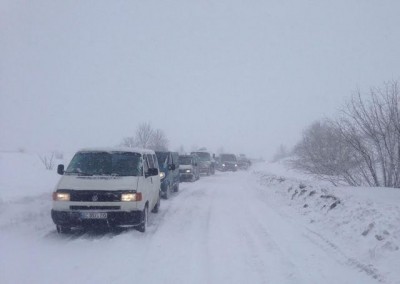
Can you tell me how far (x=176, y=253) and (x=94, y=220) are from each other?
2.29 m

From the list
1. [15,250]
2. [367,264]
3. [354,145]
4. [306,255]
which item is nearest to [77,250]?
[15,250]

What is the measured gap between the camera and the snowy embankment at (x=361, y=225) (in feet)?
20.6

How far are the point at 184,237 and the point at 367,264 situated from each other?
12.8 feet

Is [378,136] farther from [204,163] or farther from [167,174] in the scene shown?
[204,163]

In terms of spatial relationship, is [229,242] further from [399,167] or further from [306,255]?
[399,167]

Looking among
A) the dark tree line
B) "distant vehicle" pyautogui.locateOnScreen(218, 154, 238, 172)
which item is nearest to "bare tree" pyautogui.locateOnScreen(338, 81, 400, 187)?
the dark tree line

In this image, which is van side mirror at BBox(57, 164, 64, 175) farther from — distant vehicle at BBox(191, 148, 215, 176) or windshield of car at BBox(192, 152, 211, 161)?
windshield of car at BBox(192, 152, 211, 161)

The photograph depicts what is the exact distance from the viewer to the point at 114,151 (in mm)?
10016

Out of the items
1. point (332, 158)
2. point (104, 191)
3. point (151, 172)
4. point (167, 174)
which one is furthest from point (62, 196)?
point (332, 158)

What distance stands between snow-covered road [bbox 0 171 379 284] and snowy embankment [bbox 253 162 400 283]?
0.78 feet

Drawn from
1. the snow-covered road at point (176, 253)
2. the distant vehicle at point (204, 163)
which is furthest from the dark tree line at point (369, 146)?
the distant vehicle at point (204, 163)

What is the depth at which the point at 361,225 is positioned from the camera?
796 centimetres

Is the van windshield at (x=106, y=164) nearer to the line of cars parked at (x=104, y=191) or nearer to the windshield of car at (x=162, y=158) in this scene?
the line of cars parked at (x=104, y=191)

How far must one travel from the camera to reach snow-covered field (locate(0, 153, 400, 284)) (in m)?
5.74
